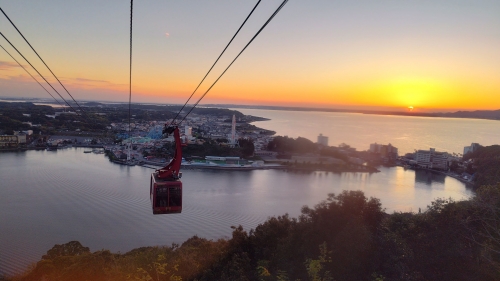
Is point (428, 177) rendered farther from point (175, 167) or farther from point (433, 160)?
point (175, 167)

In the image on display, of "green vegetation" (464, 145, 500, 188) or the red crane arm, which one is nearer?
the red crane arm

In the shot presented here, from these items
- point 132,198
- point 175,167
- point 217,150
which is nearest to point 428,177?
point 217,150

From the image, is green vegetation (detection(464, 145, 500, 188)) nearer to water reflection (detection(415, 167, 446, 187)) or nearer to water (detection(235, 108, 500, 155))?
water reflection (detection(415, 167, 446, 187))

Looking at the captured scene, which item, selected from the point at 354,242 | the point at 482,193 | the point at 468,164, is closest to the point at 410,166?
the point at 468,164

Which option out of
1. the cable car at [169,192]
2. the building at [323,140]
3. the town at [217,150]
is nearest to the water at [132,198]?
the town at [217,150]

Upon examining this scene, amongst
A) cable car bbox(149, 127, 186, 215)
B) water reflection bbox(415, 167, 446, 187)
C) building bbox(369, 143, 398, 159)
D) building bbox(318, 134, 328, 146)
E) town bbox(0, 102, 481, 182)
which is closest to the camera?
cable car bbox(149, 127, 186, 215)

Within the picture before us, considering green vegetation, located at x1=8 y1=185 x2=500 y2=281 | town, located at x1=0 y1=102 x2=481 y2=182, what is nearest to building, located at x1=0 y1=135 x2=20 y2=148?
town, located at x1=0 y1=102 x2=481 y2=182

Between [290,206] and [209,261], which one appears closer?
[209,261]

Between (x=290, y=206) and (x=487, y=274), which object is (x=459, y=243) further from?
(x=290, y=206)
